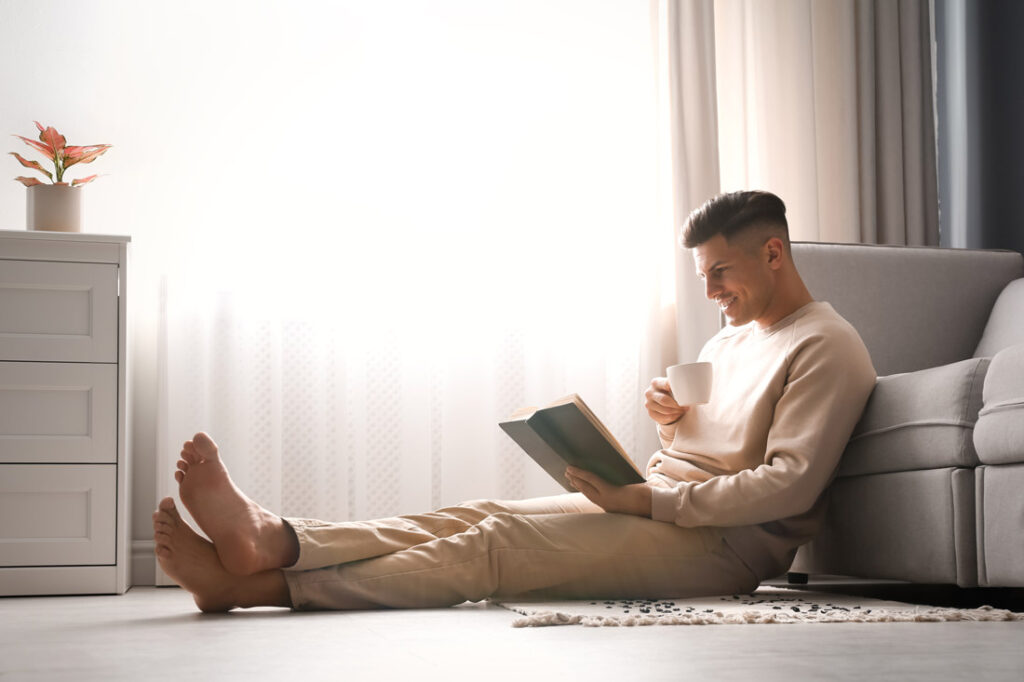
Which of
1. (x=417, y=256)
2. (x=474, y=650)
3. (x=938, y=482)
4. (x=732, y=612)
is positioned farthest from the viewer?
(x=417, y=256)

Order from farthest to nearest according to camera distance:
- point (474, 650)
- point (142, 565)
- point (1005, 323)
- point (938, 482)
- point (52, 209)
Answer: point (142, 565) < point (52, 209) < point (1005, 323) < point (938, 482) < point (474, 650)

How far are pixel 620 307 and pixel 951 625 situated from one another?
6.41 ft

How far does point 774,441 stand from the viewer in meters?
1.99

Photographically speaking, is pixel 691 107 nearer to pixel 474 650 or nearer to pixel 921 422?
pixel 921 422

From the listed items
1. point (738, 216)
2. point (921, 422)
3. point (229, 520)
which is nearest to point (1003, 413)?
point (921, 422)

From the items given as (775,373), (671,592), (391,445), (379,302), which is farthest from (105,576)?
(775,373)

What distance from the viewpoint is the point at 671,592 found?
1990 millimetres

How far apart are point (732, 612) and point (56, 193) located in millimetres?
2037

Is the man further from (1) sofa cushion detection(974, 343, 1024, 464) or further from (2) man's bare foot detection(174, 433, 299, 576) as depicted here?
(1) sofa cushion detection(974, 343, 1024, 464)

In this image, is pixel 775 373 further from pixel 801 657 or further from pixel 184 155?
pixel 184 155

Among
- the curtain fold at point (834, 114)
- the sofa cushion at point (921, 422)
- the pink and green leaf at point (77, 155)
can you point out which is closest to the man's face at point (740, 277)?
the sofa cushion at point (921, 422)

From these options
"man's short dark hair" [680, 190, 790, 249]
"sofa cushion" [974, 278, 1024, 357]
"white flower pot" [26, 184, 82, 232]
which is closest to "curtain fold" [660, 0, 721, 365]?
"sofa cushion" [974, 278, 1024, 357]

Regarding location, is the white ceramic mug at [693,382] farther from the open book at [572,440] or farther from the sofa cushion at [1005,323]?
the sofa cushion at [1005,323]

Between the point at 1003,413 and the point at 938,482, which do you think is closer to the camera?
the point at 1003,413
